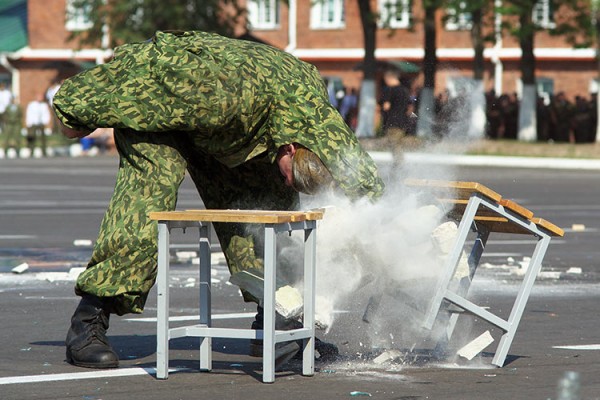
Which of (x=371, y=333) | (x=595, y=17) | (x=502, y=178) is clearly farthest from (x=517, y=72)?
(x=371, y=333)

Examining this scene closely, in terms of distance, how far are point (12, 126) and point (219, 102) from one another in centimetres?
3340

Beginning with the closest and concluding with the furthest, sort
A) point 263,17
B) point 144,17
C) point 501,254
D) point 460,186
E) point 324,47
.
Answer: point 460,186 → point 501,254 → point 144,17 → point 324,47 → point 263,17

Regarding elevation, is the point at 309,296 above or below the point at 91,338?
above

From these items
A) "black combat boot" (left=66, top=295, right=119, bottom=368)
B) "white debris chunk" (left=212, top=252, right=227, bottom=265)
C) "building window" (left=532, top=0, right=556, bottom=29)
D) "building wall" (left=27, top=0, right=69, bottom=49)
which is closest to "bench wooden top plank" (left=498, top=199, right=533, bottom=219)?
"black combat boot" (left=66, top=295, right=119, bottom=368)

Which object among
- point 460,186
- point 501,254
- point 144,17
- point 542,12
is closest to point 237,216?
point 460,186

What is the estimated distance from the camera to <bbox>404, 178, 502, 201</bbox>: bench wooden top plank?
21.4 ft

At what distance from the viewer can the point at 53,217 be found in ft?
55.2

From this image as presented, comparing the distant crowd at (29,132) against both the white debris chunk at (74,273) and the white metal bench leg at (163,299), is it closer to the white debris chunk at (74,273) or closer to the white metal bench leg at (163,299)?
the white debris chunk at (74,273)

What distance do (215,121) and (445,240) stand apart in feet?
4.26

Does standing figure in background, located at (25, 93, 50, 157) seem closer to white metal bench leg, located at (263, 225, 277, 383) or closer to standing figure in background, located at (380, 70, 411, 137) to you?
standing figure in background, located at (380, 70, 411, 137)

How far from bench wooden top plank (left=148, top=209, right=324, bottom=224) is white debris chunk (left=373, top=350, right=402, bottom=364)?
986 mm

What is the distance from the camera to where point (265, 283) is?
6.06 meters

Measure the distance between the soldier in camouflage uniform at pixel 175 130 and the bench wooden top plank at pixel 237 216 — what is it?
0.29 meters

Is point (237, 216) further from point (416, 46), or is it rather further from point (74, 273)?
point (416, 46)
